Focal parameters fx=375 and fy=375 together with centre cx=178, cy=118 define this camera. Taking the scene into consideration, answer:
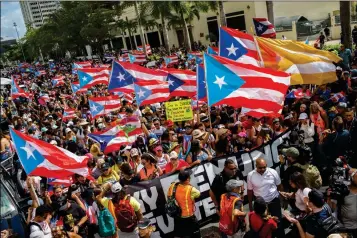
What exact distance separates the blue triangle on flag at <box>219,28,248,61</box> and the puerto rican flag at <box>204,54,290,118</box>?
1.65 m

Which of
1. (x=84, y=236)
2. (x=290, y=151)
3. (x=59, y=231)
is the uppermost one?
(x=290, y=151)

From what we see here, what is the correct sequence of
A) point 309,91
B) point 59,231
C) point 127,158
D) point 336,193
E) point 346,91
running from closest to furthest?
point 336,193 < point 59,231 < point 127,158 < point 346,91 < point 309,91

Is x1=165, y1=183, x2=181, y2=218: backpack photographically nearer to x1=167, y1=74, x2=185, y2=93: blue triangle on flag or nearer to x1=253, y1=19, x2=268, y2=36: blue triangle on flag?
x1=167, y1=74, x2=185, y2=93: blue triangle on flag

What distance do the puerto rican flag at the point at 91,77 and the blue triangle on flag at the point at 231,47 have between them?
6.44m

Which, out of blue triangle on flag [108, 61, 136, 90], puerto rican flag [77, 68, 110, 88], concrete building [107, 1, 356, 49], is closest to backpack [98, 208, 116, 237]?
blue triangle on flag [108, 61, 136, 90]

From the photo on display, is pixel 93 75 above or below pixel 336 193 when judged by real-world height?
above

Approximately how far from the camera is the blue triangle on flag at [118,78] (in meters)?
10.1

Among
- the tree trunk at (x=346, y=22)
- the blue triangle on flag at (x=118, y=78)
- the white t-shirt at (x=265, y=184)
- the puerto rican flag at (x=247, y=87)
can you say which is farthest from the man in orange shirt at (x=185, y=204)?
the tree trunk at (x=346, y=22)

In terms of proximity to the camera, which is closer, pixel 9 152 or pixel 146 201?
pixel 146 201

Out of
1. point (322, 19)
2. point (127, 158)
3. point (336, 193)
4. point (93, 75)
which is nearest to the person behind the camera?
point (336, 193)

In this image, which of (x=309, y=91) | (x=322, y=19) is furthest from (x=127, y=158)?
(x=322, y=19)

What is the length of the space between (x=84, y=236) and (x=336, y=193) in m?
3.51

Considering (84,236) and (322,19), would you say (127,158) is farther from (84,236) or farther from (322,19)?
(322,19)

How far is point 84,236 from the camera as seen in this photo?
5496mm
